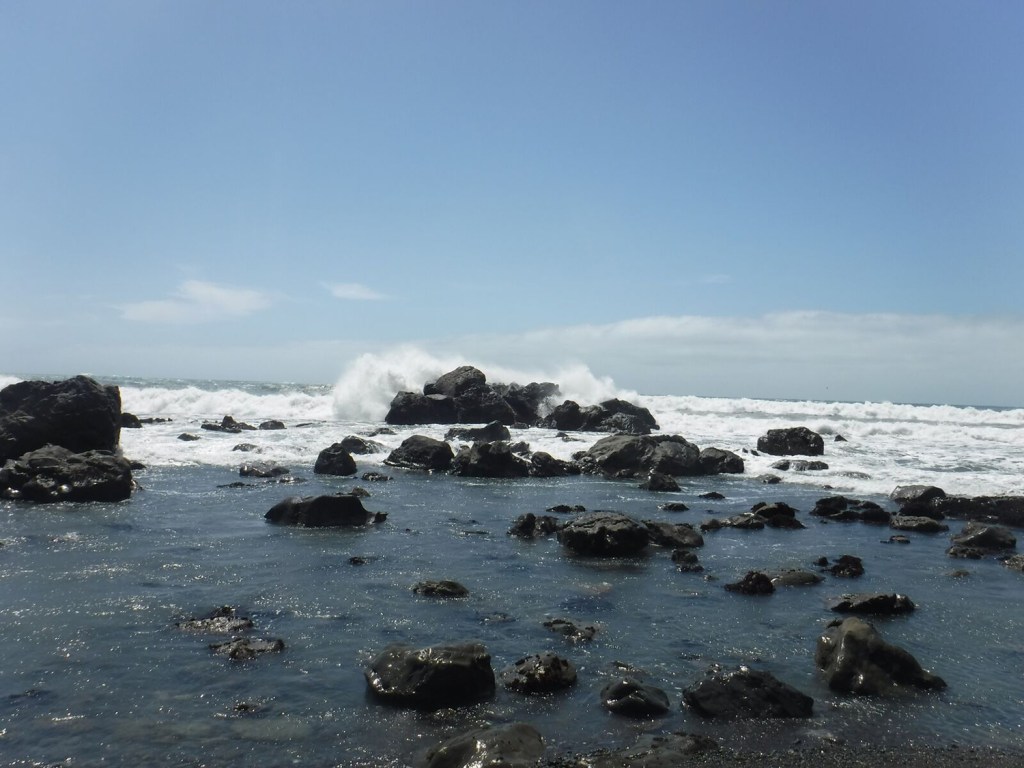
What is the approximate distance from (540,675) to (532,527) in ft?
26.5

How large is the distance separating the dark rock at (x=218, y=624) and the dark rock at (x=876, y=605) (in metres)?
8.03

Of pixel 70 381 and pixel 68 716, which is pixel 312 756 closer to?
pixel 68 716

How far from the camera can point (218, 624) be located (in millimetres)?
9625

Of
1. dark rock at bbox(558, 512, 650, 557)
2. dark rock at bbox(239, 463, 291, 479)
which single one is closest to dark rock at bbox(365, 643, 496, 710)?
dark rock at bbox(558, 512, 650, 557)

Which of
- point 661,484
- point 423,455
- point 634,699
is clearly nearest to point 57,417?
point 423,455

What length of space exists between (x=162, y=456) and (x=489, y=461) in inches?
442

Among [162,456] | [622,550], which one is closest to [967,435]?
[622,550]

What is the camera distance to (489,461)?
25406 millimetres

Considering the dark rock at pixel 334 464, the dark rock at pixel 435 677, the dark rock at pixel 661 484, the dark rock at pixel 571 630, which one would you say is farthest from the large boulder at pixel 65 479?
the dark rock at pixel 661 484

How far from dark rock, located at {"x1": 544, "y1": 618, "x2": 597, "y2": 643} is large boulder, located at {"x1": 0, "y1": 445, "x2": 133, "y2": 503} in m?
12.9

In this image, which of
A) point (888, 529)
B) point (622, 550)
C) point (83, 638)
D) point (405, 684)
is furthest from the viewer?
point (888, 529)

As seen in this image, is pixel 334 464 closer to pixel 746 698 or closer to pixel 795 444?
pixel 746 698

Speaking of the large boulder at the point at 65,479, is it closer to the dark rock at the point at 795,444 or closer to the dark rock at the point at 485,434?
the dark rock at the point at 485,434

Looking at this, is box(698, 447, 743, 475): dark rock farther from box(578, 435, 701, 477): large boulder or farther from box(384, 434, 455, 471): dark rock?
box(384, 434, 455, 471): dark rock
